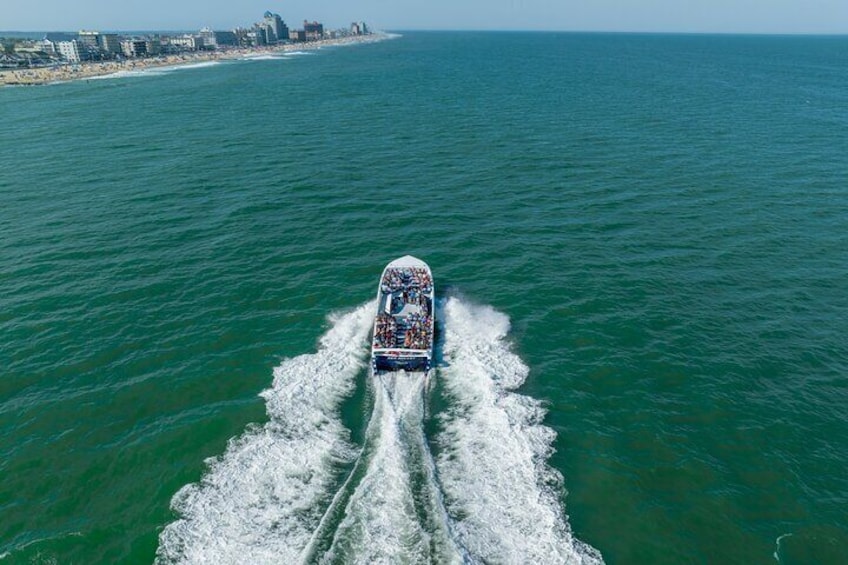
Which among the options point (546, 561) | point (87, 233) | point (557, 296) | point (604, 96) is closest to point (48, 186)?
point (87, 233)

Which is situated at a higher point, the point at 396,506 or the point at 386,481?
the point at 386,481

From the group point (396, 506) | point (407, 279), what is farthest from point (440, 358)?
point (396, 506)

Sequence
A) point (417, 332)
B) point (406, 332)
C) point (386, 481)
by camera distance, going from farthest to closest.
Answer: point (406, 332), point (417, 332), point (386, 481)

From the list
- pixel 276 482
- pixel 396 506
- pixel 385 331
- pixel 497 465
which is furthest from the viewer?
pixel 385 331

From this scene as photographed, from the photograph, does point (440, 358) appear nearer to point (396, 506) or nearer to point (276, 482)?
point (396, 506)

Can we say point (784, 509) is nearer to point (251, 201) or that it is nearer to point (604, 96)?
point (251, 201)

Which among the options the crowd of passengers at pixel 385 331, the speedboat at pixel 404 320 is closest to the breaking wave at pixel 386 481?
the speedboat at pixel 404 320

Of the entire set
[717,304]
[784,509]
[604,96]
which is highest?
[604,96]

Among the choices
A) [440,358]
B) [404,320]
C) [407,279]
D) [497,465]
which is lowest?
[497,465]
